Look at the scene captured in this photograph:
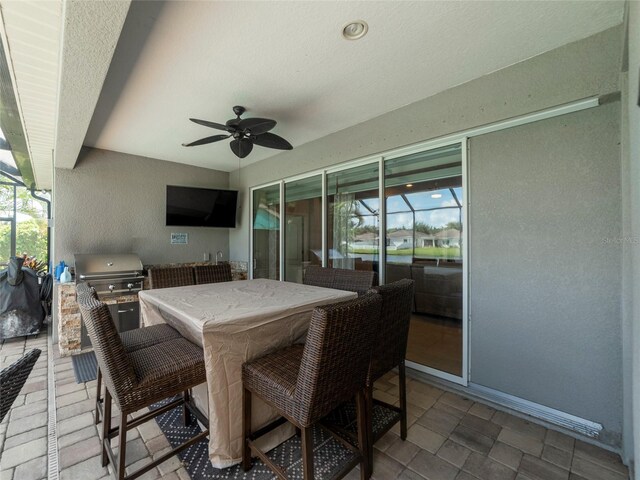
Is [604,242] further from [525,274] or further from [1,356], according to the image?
[1,356]

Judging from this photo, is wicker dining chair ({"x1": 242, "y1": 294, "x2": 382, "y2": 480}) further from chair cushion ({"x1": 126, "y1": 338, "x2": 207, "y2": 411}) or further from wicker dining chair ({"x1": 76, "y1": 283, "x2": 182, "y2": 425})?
wicker dining chair ({"x1": 76, "y1": 283, "x2": 182, "y2": 425})

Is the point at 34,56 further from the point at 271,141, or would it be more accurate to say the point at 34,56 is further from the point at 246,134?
the point at 271,141

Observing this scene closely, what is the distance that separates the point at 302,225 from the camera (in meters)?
4.19

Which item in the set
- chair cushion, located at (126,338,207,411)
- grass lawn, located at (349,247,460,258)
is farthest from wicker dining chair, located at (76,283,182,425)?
grass lawn, located at (349,247,460,258)

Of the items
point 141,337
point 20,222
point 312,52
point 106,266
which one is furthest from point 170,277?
point 20,222

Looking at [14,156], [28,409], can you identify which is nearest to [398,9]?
[28,409]

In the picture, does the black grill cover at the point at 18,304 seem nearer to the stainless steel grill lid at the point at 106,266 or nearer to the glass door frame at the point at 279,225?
the stainless steel grill lid at the point at 106,266

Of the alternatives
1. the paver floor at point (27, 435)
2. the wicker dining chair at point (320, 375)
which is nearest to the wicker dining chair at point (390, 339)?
the wicker dining chair at point (320, 375)

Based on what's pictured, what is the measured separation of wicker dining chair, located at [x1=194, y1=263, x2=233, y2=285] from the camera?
121 inches

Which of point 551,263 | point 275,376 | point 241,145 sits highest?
point 241,145

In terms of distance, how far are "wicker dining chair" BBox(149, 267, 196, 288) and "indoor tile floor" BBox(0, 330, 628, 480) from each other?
1.08 meters

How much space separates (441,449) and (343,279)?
1.45m

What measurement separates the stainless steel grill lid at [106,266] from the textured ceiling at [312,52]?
177cm

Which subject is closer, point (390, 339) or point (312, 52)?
point (390, 339)
